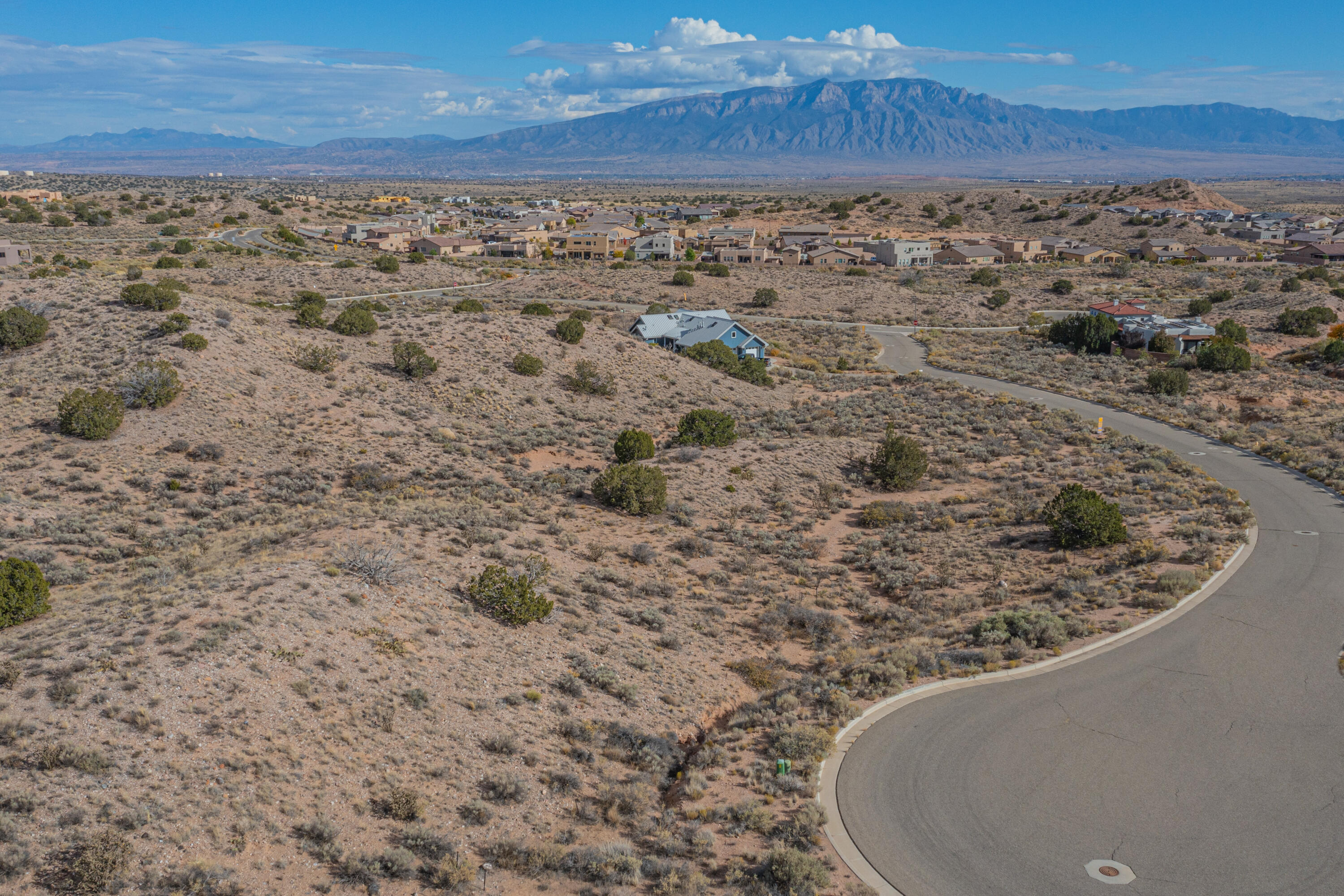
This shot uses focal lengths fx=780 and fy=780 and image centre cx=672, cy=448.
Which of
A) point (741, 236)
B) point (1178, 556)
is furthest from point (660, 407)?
point (741, 236)

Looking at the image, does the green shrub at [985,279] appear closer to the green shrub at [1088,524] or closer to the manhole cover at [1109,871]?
the green shrub at [1088,524]

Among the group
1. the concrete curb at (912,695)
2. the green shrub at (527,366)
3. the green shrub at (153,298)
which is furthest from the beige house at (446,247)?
the concrete curb at (912,695)

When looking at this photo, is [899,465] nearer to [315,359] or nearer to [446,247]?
[315,359]

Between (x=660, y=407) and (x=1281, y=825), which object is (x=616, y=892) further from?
(x=660, y=407)

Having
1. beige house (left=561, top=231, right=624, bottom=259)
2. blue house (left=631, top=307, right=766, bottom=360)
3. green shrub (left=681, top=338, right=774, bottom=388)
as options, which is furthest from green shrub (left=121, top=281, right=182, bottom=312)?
beige house (left=561, top=231, right=624, bottom=259)

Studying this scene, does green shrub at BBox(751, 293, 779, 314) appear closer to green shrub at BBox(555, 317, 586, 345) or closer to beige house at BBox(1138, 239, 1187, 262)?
green shrub at BBox(555, 317, 586, 345)
